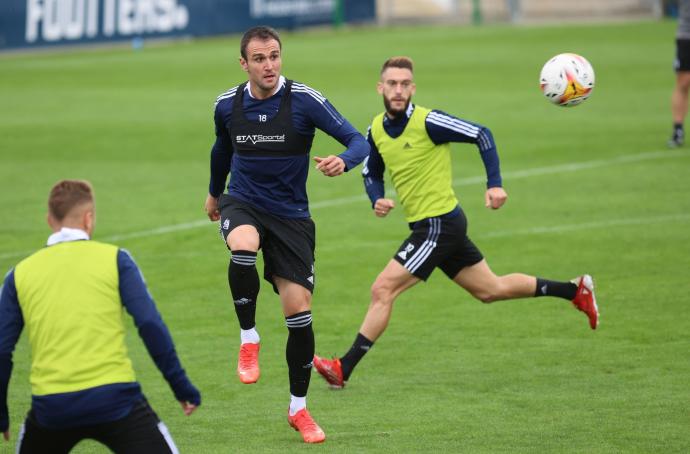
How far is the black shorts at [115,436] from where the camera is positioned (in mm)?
6059

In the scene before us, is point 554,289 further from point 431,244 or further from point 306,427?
point 306,427

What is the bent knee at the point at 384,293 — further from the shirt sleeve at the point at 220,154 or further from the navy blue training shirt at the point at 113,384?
the navy blue training shirt at the point at 113,384

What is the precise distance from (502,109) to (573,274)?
12011 millimetres

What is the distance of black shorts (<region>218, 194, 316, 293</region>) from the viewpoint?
892 cm

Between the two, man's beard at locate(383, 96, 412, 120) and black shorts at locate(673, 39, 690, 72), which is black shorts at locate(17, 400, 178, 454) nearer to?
man's beard at locate(383, 96, 412, 120)

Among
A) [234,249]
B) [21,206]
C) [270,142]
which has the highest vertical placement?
[270,142]

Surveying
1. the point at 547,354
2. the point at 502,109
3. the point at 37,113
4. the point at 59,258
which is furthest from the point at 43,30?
the point at 59,258

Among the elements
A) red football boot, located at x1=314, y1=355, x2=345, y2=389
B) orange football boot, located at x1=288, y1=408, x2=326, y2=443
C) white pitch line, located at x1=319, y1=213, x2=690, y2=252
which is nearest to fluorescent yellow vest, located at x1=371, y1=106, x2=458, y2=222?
red football boot, located at x1=314, y1=355, x2=345, y2=389

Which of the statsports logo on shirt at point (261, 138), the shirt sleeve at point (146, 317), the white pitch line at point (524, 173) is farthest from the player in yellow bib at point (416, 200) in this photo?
the white pitch line at point (524, 173)

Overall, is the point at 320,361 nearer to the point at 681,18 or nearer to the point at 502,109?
the point at 681,18

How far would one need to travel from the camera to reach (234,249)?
28.8 ft

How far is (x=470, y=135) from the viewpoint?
32.8 feet

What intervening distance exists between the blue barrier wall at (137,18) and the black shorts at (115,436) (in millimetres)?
31301

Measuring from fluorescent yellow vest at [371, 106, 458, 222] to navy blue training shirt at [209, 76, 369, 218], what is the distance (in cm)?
136
